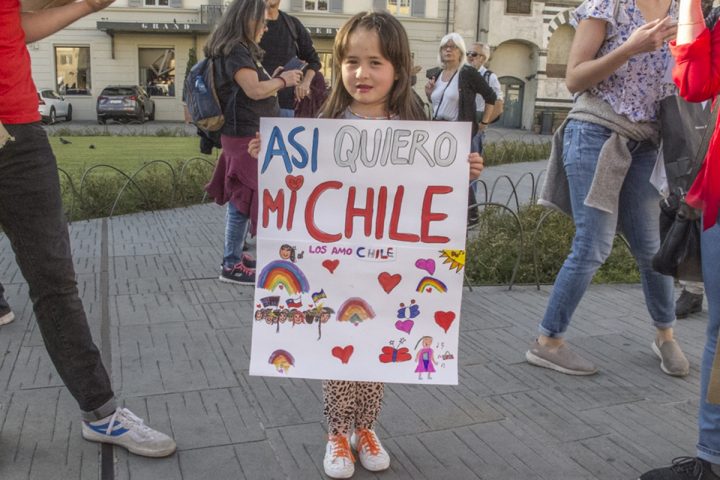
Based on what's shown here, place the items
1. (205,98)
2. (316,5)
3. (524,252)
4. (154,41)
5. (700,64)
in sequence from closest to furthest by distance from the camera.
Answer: (700,64), (205,98), (524,252), (154,41), (316,5)

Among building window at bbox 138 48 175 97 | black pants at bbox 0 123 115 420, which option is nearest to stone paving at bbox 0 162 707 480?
black pants at bbox 0 123 115 420

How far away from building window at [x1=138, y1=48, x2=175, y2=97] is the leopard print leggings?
1276 inches

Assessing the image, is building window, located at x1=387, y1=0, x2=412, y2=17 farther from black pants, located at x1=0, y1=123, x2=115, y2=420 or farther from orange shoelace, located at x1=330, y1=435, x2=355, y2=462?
orange shoelace, located at x1=330, y1=435, x2=355, y2=462

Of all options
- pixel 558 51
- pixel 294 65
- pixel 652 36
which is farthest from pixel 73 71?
pixel 652 36

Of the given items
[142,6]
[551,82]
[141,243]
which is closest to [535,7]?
[551,82]

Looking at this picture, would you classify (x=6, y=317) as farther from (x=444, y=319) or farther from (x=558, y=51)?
(x=558, y=51)

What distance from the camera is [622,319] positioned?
4730 millimetres

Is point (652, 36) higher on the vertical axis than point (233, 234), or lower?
higher

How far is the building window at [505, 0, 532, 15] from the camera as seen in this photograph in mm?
33094

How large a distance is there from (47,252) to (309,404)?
133cm

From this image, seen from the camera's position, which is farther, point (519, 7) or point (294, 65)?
point (519, 7)

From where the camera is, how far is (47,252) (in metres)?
2.55

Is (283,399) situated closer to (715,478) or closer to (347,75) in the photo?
(347,75)

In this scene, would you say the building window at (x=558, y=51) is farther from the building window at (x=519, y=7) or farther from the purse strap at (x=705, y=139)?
the purse strap at (x=705, y=139)
